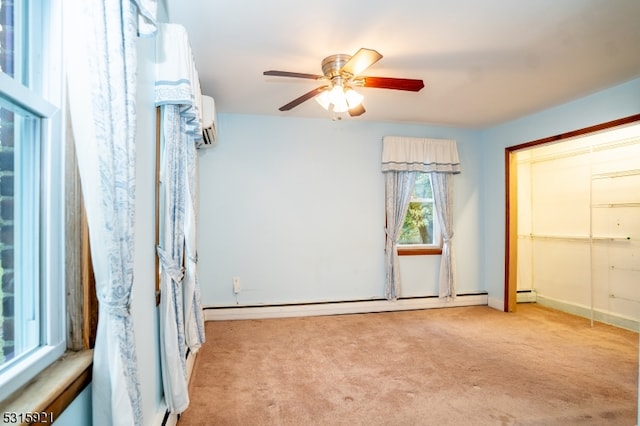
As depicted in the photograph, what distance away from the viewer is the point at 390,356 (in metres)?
2.83

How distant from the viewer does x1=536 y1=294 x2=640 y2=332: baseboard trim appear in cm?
354

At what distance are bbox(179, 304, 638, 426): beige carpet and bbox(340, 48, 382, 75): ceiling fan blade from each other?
2129 mm

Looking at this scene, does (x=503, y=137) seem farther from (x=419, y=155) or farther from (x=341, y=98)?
(x=341, y=98)

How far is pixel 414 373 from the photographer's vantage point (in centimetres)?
252

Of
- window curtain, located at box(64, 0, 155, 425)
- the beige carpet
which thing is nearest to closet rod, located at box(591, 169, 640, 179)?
the beige carpet

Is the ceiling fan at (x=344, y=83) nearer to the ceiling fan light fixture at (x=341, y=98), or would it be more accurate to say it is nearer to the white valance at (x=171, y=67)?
the ceiling fan light fixture at (x=341, y=98)

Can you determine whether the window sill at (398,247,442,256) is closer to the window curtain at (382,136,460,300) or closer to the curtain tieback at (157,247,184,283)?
the window curtain at (382,136,460,300)

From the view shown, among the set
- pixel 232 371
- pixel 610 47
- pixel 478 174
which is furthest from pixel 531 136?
pixel 232 371

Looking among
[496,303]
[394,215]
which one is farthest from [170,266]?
[496,303]

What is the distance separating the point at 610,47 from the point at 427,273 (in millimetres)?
2914

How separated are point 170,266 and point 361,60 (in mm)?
1626

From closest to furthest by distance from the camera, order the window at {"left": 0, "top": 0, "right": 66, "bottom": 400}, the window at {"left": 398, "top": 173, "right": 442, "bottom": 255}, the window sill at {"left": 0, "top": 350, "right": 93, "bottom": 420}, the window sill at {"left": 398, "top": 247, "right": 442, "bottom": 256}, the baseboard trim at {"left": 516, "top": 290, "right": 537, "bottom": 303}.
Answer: the window sill at {"left": 0, "top": 350, "right": 93, "bottom": 420} → the window at {"left": 0, "top": 0, "right": 66, "bottom": 400} → the window sill at {"left": 398, "top": 247, "right": 442, "bottom": 256} → the window at {"left": 398, "top": 173, "right": 442, "bottom": 255} → the baseboard trim at {"left": 516, "top": 290, "right": 537, "bottom": 303}

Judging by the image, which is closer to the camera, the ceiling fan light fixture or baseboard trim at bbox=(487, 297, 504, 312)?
the ceiling fan light fixture

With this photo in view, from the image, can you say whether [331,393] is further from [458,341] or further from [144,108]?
[144,108]
